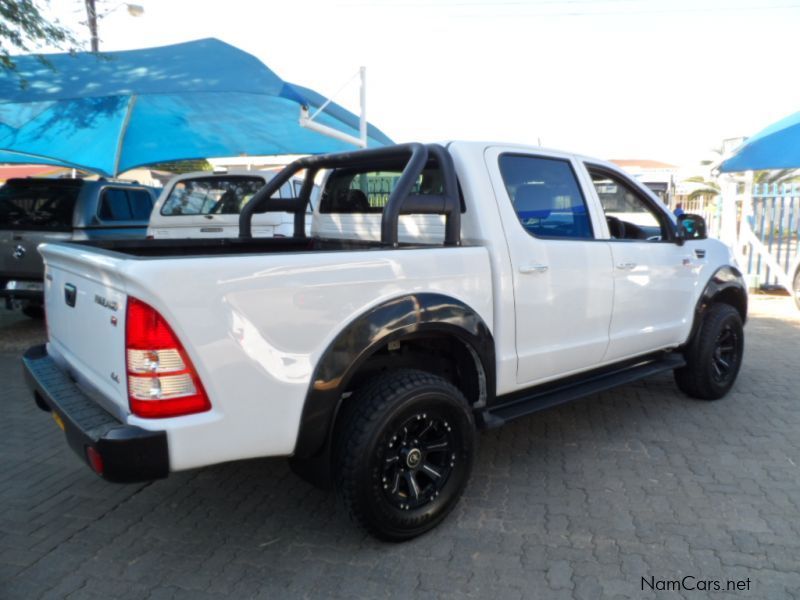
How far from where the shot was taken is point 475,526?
3.11 meters

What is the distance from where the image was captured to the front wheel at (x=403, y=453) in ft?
8.77

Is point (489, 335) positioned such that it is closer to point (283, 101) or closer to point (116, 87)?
point (116, 87)

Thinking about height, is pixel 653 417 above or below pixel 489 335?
below

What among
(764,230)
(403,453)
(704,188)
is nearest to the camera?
(403,453)

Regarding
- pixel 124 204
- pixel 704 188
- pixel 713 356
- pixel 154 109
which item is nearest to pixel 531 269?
pixel 713 356

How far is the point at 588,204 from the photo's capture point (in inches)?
152

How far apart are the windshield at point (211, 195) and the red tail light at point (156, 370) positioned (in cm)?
553

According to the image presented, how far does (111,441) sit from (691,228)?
414cm

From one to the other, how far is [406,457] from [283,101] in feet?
24.4

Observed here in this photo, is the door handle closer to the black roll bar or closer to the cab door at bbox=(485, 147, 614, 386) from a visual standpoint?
the cab door at bbox=(485, 147, 614, 386)

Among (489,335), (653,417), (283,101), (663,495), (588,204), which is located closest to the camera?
(489,335)

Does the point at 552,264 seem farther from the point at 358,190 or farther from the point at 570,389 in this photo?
the point at 358,190

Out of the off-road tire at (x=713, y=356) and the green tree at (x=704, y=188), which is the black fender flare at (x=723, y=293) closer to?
the off-road tire at (x=713, y=356)

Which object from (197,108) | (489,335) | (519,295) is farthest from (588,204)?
(197,108)
